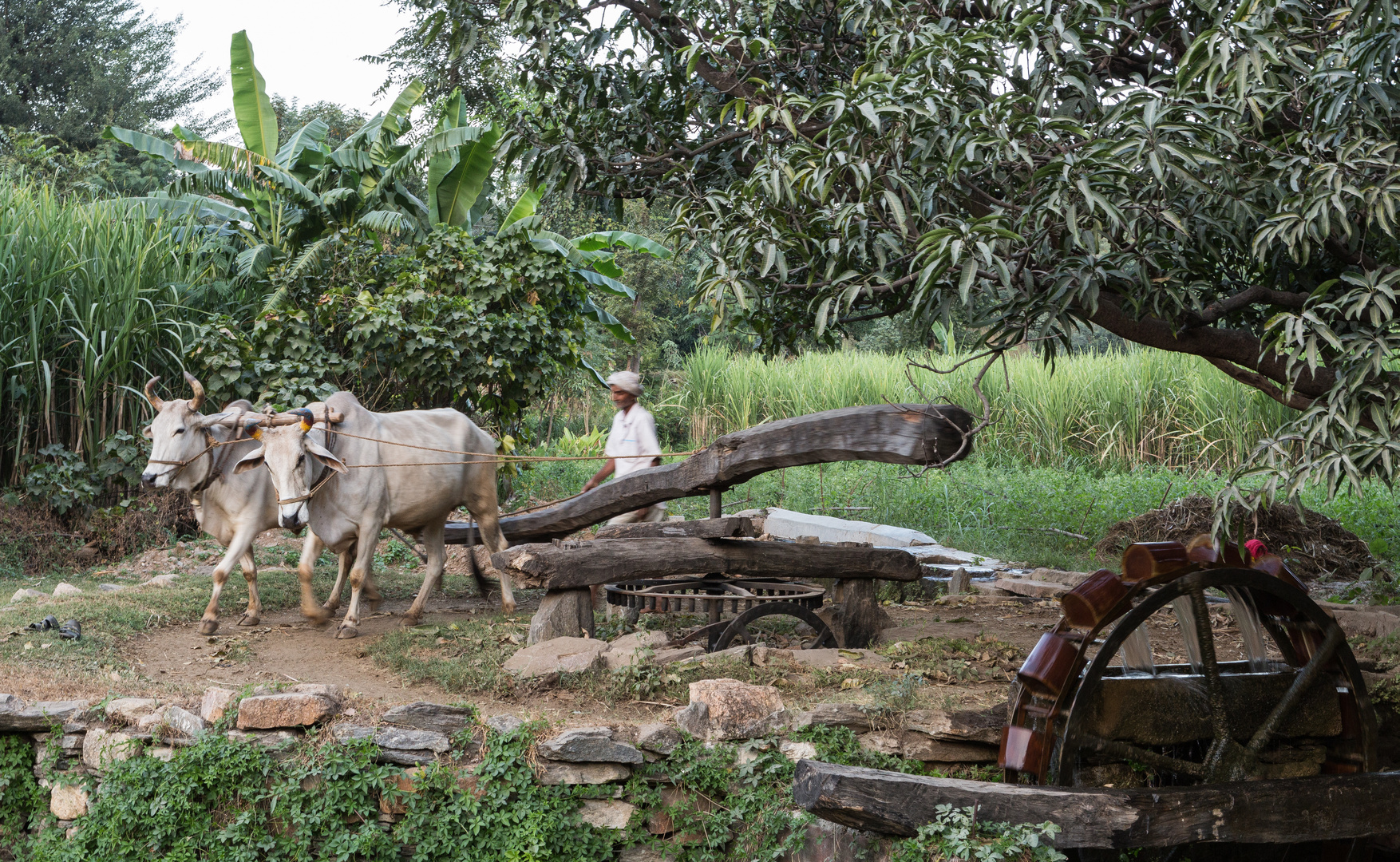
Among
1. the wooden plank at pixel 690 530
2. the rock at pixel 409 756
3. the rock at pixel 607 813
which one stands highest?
the wooden plank at pixel 690 530

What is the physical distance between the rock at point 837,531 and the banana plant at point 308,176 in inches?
198

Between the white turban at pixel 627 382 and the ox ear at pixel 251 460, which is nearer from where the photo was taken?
the ox ear at pixel 251 460

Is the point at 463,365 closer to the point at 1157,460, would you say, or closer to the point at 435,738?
the point at 435,738

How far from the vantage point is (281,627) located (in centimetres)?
673

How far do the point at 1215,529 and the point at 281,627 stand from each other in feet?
17.8

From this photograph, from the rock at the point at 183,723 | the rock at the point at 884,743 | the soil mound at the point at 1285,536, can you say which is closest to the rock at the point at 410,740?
the rock at the point at 183,723

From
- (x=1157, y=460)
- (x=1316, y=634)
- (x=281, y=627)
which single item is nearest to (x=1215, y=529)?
(x=1316, y=634)

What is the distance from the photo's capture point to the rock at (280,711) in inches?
179

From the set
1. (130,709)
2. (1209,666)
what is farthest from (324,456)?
(1209,666)

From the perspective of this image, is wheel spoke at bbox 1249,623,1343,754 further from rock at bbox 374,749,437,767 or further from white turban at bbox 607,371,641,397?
white turban at bbox 607,371,641,397

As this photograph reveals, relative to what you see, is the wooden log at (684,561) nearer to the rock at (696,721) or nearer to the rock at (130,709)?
the rock at (696,721)

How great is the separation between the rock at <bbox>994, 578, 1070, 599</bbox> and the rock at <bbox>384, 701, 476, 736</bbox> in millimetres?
4831

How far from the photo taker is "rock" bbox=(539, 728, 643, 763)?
438 cm

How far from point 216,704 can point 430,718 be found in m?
0.97
